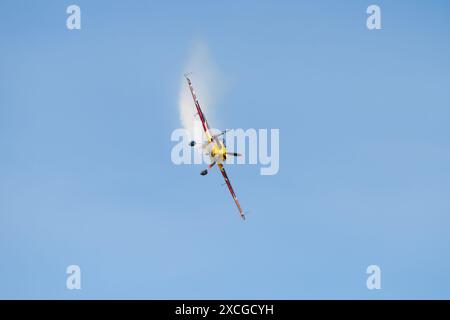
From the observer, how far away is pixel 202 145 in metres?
122
